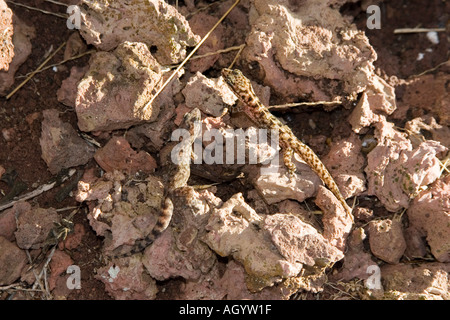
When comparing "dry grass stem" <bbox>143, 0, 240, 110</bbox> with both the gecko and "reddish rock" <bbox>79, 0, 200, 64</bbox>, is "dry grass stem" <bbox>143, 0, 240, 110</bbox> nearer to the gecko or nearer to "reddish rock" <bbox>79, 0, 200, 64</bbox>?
"reddish rock" <bbox>79, 0, 200, 64</bbox>

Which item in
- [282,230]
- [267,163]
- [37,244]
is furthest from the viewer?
[267,163]

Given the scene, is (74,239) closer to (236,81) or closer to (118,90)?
(118,90)

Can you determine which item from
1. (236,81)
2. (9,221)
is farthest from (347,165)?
(9,221)

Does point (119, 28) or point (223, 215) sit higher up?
point (119, 28)

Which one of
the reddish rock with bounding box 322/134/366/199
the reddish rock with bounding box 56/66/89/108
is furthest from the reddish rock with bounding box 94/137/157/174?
the reddish rock with bounding box 322/134/366/199

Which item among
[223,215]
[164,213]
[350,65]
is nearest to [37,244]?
[164,213]
